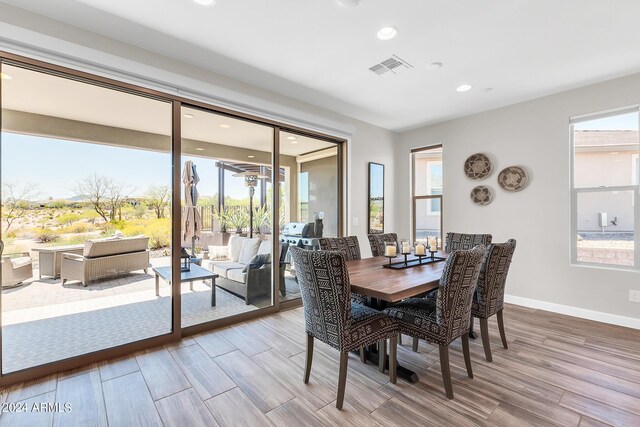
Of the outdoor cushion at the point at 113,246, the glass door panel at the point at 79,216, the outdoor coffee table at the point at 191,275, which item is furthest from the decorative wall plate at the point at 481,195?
the outdoor cushion at the point at 113,246

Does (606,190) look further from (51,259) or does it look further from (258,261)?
(51,259)

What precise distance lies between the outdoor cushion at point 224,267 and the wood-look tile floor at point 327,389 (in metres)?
0.84

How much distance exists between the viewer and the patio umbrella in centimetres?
306

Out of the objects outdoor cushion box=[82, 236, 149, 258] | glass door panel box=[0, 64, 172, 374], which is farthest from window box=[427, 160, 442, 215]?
outdoor cushion box=[82, 236, 149, 258]

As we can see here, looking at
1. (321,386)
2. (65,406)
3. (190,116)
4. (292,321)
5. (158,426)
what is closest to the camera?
(158,426)

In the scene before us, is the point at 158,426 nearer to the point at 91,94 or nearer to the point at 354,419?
the point at 354,419

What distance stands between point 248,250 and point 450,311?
2.55 m

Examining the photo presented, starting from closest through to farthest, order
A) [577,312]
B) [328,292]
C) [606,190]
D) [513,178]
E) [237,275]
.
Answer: [328,292]
[606,190]
[577,312]
[237,275]
[513,178]

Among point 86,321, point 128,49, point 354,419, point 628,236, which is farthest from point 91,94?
point 628,236

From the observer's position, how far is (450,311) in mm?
1953

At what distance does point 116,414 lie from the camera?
183 cm

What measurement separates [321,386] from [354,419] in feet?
1.32

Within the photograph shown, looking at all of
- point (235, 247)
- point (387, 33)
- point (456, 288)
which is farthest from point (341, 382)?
point (387, 33)

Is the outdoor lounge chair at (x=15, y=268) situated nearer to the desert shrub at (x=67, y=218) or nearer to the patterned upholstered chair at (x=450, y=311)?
the desert shrub at (x=67, y=218)
